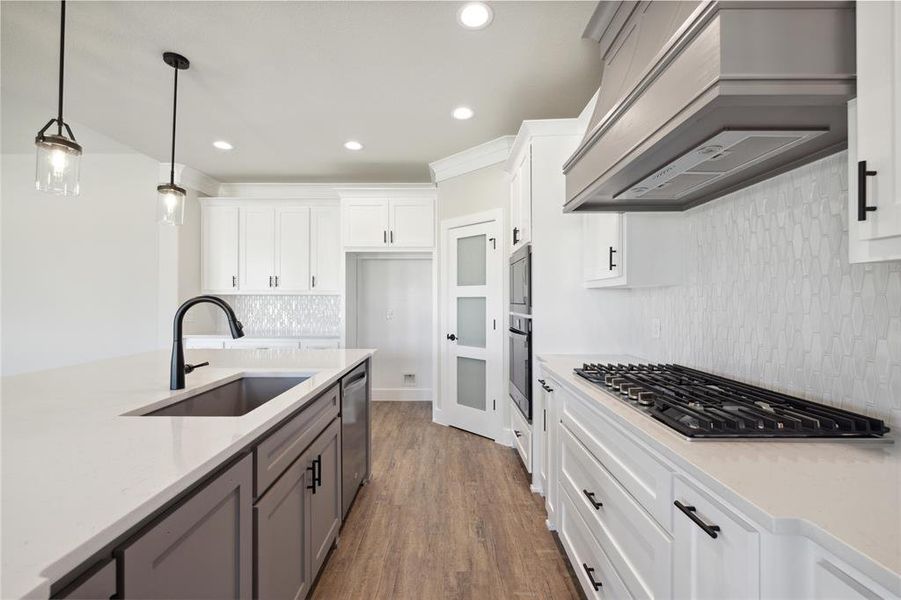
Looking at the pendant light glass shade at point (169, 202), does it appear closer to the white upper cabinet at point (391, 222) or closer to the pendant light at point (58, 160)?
the pendant light at point (58, 160)

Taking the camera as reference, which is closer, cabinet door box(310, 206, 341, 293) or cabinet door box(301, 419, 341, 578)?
cabinet door box(301, 419, 341, 578)

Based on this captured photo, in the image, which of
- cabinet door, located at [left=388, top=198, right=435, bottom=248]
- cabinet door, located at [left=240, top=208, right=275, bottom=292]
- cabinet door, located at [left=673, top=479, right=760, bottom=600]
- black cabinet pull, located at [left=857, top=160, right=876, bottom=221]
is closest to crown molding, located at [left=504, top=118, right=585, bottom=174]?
cabinet door, located at [left=388, top=198, right=435, bottom=248]

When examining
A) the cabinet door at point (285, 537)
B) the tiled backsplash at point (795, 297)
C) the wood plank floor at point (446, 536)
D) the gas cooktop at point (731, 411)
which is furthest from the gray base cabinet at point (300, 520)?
the tiled backsplash at point (795, 297)

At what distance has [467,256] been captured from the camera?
152 inches

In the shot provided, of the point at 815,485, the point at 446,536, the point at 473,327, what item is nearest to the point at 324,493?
the point at 446,536

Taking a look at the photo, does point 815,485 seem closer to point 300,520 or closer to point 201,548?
point 201,548

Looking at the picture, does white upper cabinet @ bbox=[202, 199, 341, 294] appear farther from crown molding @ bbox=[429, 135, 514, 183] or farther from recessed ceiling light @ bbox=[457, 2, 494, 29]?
recessed ceiling light @ bbox=[457, 2, 494, 29]

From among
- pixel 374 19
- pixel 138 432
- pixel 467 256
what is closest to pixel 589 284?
pixel 467 256

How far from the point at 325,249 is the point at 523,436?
314 cm

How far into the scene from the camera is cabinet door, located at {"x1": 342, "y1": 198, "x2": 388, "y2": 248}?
4.33m

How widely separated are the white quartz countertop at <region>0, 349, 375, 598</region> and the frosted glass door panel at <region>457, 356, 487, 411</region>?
219 cm

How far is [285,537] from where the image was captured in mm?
1332

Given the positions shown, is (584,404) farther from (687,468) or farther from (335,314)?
(335,314)

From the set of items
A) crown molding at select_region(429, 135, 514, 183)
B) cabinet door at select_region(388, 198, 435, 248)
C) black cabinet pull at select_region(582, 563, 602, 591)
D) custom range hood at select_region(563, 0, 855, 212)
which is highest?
crown molding at select_region(429, 135, 514, 183)
